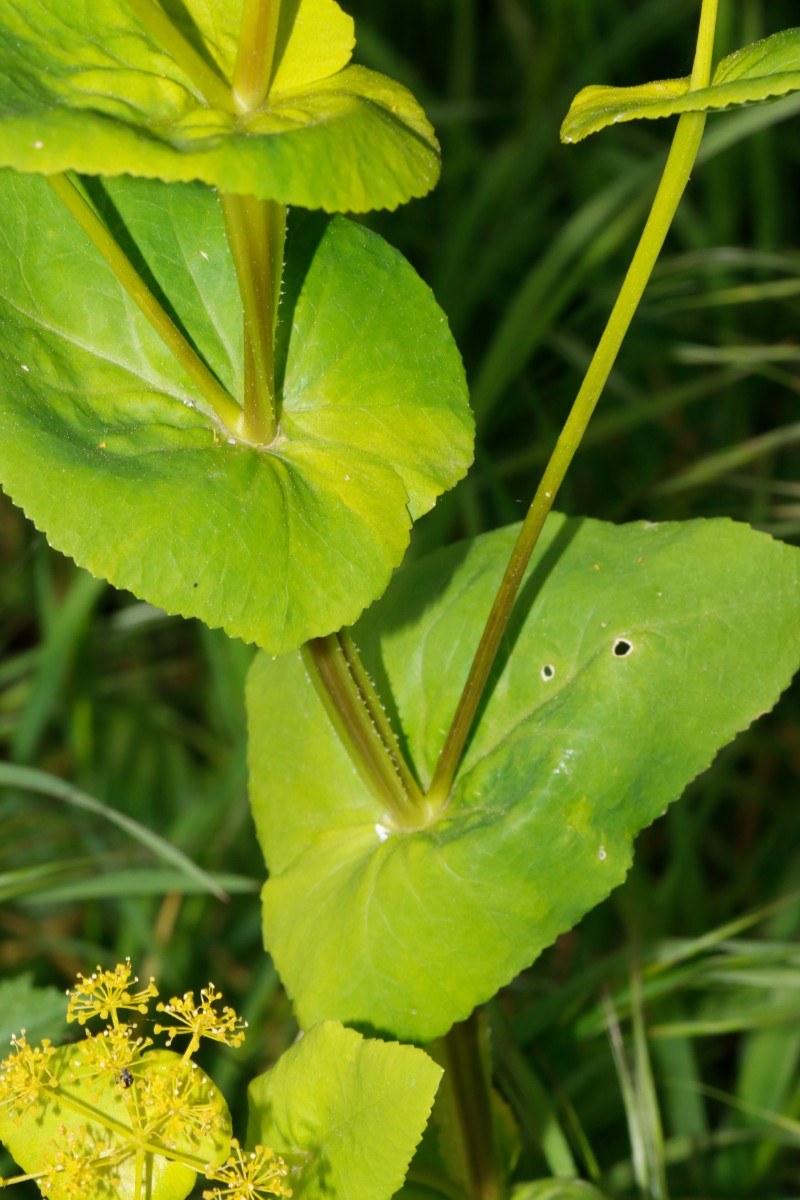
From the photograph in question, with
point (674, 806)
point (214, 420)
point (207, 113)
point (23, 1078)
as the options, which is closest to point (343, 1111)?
point (23, 1078)

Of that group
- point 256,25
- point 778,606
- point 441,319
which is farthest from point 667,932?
point 256,25

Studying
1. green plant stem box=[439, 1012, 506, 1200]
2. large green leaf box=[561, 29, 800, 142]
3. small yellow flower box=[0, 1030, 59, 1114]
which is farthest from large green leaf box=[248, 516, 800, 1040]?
large green leaf box=[561, 29, 800, 142]

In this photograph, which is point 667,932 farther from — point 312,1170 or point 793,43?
point 793,43

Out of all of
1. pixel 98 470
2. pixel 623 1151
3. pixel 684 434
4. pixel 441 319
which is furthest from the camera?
pixel 684 434

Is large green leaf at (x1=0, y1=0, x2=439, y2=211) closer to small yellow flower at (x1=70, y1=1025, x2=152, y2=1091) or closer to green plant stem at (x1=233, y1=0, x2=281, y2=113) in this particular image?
green plant stem at (x1=233, y1=0, x2=281, y2=113)

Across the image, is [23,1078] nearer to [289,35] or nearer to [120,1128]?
[120,1128]

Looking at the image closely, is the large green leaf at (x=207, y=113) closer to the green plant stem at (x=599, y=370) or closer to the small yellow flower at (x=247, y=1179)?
the green plant stem at (x=599, y=370)

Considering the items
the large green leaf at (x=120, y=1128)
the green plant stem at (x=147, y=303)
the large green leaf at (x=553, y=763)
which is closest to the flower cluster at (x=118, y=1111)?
the large green leaf at (x=120, y=1128)
